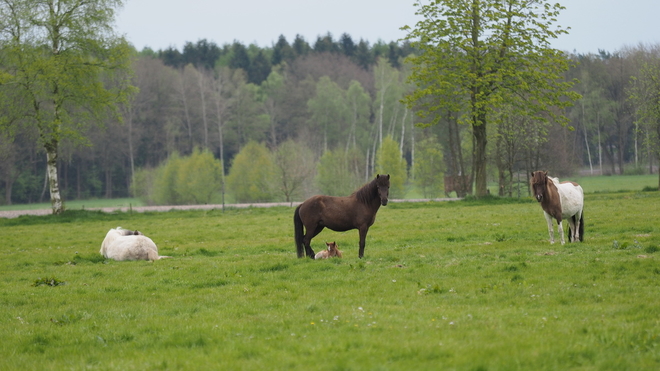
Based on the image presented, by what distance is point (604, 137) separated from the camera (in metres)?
93.5

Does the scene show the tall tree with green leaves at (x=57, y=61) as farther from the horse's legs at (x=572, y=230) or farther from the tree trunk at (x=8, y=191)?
the tree trunk at (x=8, y=191)

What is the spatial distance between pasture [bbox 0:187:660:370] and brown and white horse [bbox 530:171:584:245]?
2.68 feet

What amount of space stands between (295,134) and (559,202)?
101175 millimetres

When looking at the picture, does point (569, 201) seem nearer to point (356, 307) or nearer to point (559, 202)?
point (559, 202)

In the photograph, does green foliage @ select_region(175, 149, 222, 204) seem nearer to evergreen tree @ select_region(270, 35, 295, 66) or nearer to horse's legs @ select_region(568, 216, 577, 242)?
horse's legs @ select_region(568, 216, 577, 242)

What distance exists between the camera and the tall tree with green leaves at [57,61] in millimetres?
37469

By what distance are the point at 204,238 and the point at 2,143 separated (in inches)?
1207

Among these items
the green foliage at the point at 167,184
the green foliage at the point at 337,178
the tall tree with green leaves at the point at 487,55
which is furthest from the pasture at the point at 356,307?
the green foliage at the point at 167,184

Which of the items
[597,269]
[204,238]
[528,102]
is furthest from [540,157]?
[597,269]

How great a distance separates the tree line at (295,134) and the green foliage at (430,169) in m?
→ 0.12

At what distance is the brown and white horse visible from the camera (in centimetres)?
1662

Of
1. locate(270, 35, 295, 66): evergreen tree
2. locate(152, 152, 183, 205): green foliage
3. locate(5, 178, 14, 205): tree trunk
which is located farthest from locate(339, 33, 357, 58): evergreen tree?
locate(5, 178, 14, 205): tree trunk

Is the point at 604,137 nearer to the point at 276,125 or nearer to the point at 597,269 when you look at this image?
the point at 276,125

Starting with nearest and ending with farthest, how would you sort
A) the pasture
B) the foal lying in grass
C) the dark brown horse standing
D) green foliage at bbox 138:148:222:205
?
the pasture
the dark brown horse standing
the foal lying in grass
green foliage at bbox 138:148:222:205
